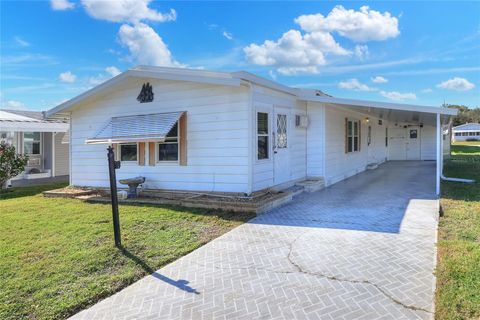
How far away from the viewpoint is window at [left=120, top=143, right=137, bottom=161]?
10469 mm

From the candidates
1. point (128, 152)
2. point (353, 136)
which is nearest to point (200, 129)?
point (128, 152)

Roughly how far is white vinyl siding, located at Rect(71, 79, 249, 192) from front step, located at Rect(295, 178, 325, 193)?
257 centimetres

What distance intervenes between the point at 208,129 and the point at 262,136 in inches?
56.6

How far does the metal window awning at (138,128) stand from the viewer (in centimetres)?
903

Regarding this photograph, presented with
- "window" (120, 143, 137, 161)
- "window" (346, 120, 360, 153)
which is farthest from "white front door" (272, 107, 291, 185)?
"window" (346, 120, 360, 153)

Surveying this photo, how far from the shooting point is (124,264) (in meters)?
4.70

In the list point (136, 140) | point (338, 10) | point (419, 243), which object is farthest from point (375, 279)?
point (338, 10)

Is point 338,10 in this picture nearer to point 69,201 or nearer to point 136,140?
point 136,140

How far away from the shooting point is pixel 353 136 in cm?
1472

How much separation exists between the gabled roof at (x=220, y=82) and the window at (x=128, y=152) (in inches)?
72.5

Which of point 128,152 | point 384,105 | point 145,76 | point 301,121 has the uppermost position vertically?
point 145,76

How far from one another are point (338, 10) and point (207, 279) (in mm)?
14602

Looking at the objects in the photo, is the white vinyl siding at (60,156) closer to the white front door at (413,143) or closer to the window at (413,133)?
the white front door at (413,143)

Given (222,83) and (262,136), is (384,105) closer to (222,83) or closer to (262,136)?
(262,136)
